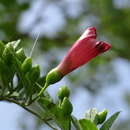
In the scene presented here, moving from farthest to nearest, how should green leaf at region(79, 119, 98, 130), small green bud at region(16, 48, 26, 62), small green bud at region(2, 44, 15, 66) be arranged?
1. small green bud at region(16, 48, 26, 62)
2. small green bud at region(2, 44, 15, 66)
3. green leaf at region(79, 119, 98, 130)

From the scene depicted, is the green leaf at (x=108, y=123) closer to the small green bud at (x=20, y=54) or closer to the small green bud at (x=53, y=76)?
the small green bud at (x=53, y=76)

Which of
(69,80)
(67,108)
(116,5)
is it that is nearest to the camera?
(67,108)

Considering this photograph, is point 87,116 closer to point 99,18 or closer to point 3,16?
point 3,16

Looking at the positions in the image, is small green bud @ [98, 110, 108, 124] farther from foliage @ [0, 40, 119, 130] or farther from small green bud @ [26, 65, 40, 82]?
small green bud @ [26, 65, 40, 82]

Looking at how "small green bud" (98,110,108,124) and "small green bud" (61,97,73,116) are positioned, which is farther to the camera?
"small green bud" (98,110,108,124)

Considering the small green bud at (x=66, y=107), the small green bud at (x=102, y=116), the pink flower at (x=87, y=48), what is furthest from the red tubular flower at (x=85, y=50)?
the small green bud at (x=102, y=116)

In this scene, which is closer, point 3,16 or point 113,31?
point 3,16

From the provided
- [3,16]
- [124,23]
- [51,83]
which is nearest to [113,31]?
[124,23]

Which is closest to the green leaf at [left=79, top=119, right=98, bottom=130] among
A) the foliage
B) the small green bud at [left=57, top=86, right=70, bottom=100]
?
the foliage
